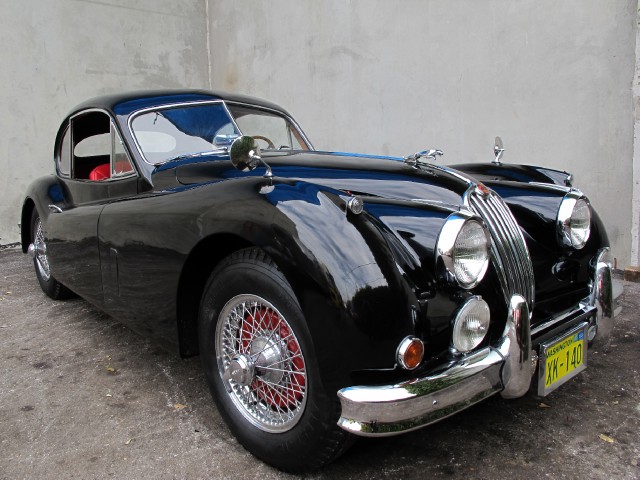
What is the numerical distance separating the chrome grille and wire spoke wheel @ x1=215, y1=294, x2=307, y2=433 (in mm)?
838

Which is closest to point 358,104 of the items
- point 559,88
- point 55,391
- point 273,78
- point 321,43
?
point 321,43

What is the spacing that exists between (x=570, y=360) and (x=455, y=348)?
695 mm

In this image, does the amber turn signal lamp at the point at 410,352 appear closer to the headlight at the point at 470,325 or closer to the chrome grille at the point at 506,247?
the headlight at the point at 470,325

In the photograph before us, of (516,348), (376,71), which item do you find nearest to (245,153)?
(516,348)

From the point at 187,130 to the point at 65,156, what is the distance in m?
1.47

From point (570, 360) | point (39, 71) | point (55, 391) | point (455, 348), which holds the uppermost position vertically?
point (39, 71)

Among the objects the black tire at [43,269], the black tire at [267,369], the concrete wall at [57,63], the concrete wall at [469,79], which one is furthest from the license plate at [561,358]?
the concrete wall at [57,63]

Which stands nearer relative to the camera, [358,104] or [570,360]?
[570,360]

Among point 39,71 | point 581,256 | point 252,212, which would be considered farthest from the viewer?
point 39,71

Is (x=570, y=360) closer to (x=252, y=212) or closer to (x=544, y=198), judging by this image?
(x=544, y=198)

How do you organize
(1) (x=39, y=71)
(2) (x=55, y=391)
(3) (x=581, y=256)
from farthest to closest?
(1) (x=39, y=71) → (2) (x=55, y=391) → (3) (x=581, y=256)

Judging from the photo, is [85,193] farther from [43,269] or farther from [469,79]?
[469,79]

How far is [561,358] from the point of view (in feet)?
6.89

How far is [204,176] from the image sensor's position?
2.59 metres
